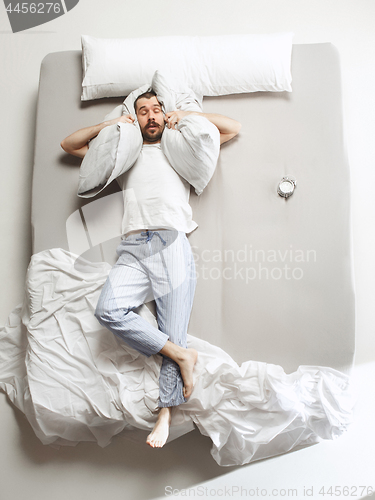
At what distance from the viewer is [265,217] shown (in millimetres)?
1723

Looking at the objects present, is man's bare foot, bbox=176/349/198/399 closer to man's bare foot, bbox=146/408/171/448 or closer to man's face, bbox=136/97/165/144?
man's bare foot, bbox=146/408/171/448

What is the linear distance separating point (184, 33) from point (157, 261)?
148 cm

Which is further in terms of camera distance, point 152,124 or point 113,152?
point 152,124

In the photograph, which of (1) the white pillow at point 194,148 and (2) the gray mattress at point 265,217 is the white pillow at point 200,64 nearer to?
(2) the gray mattress at point 265,217

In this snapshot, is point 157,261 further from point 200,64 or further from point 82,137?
point 200,64

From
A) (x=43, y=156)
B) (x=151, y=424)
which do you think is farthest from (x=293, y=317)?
(x=43, y=156)

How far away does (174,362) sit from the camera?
5.03 ft

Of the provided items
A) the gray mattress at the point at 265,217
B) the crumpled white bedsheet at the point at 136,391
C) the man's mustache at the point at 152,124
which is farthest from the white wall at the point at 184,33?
the man's mustache at the point at 152,124

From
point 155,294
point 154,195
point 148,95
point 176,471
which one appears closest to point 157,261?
point 155,294

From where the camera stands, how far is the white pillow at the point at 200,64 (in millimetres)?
1841

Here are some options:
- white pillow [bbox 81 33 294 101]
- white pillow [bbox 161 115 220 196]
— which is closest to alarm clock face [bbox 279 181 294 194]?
white pillow [bbox 161 115 220 196]

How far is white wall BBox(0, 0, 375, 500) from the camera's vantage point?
198 centimetres

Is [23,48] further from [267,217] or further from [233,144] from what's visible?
[267,217]

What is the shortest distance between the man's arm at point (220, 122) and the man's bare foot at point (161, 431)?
3.89ft
